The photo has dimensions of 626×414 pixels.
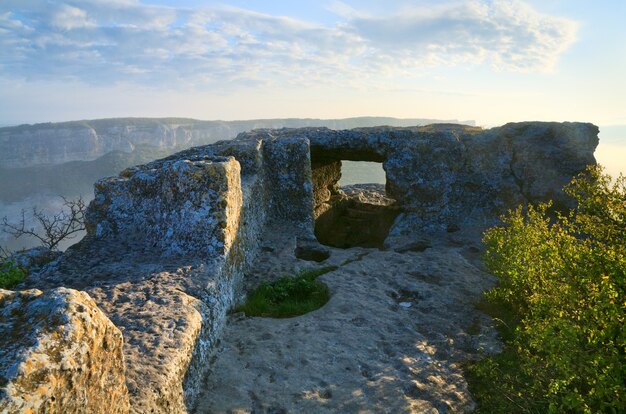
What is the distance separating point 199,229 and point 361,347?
352cm

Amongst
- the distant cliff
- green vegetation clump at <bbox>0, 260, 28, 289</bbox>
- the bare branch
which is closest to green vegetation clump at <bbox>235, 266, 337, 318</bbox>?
green vegetation clump at <bbox>0, 260, 28, 289</bbox>

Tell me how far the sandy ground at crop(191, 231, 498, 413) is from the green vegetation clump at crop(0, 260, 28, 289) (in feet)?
11.2

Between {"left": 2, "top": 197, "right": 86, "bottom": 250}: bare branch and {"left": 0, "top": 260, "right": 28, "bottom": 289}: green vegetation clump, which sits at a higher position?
{"left": 0, "top": 260, "right": 28, "bottom": 289}: green vegetation clump

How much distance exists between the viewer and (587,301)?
4969 mm

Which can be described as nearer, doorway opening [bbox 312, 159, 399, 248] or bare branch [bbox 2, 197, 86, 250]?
doorway opening [bbox 312, 159, 399, 248]

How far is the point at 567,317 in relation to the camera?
515 cm

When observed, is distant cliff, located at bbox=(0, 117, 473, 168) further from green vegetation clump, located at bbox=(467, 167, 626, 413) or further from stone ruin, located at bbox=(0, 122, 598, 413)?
green vegetation clump, located at bbox=(467, 167, 626, 413)

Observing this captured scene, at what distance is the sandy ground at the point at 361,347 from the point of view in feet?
18.9

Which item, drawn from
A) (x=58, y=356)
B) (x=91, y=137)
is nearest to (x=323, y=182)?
(x=58, y=356)

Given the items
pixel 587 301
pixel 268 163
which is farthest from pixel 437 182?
pixel 587 301

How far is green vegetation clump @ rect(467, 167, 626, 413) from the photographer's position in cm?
426

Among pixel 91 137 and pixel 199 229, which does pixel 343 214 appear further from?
pixel 91 137

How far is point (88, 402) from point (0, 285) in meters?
4.41

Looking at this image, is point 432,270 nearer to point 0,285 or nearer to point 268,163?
point 268,163
